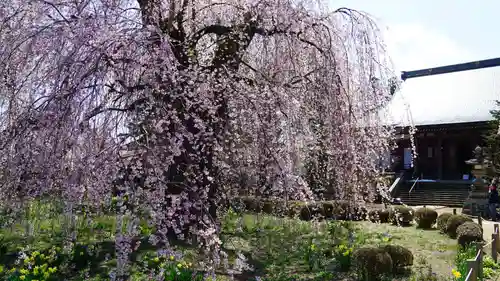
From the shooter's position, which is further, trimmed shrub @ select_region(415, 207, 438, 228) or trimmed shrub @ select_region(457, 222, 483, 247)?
trimmed shrub @ select_region(415, 207, 438, 228)

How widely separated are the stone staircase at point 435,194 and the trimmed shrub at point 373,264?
623 inches

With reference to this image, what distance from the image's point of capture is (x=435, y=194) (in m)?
23.1

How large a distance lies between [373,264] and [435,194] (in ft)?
57.2

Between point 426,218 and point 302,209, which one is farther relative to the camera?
point 302,209

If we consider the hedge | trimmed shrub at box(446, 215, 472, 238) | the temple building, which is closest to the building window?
the temple building

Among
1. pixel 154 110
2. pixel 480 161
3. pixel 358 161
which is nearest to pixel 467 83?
pixel 480 161

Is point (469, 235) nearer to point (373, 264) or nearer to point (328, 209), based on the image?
point (373, 264)

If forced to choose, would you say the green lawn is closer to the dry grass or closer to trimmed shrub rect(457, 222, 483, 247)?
the dry grass

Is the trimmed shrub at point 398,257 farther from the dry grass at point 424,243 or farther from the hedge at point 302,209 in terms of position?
the hedge at point 302,209

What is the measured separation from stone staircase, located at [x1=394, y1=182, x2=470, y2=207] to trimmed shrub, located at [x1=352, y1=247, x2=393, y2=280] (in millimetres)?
15828

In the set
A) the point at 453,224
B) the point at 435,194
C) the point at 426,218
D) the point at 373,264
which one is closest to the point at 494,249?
the point at 373,264

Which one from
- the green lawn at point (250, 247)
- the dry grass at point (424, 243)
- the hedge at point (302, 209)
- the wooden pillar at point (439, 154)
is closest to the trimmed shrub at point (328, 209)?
the hedge at point (302, 209)

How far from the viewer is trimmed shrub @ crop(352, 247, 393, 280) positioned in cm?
712

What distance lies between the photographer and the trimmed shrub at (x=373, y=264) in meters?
7.12
